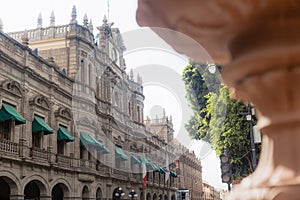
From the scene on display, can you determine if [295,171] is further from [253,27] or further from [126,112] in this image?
[126,112]

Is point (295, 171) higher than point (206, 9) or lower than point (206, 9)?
lower

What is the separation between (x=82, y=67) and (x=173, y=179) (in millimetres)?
25261

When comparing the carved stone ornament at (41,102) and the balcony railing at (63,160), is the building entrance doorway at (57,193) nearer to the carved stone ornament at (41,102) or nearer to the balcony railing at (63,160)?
the balcony railing at (63,160)

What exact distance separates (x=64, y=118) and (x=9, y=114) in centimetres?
555

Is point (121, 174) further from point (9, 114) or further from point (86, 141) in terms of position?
point (9, 114)

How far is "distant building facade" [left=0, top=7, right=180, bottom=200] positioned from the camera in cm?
1609

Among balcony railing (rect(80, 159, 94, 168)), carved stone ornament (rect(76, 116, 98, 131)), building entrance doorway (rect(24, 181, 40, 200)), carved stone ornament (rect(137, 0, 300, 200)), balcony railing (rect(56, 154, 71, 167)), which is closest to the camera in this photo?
carved stone ornament (rect(137, 0, 300, 200))

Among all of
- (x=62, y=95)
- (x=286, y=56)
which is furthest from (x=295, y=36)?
(x=62, y=95)

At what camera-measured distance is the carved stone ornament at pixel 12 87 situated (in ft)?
51.6

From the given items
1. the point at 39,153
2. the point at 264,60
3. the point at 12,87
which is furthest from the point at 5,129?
the point at 264,60

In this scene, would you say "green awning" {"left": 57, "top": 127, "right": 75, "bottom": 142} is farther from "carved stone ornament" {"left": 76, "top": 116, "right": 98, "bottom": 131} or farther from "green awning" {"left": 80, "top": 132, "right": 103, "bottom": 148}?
"carved stone ornament" {"left": 76, "top": 116, "right": 98, "bottom": 131}

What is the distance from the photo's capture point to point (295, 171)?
40.6 inches

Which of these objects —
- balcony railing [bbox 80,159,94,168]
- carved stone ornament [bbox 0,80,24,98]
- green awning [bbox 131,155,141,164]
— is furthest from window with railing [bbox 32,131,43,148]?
green awning [bbox 131,155,141,164]

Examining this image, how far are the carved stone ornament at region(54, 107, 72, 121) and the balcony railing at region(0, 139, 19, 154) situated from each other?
4057 mm
